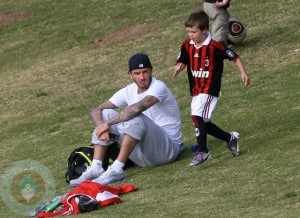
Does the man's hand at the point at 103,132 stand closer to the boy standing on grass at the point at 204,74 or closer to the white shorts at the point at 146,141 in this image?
the white shorts at the point at 146,141

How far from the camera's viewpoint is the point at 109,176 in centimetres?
959

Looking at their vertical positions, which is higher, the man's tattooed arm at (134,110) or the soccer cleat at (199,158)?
the man's tattooed arm at (134,110)

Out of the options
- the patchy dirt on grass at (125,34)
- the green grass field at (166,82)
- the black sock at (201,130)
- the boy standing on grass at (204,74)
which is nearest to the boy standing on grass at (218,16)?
the green grass field at (166,82)

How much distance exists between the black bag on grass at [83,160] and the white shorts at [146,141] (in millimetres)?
202

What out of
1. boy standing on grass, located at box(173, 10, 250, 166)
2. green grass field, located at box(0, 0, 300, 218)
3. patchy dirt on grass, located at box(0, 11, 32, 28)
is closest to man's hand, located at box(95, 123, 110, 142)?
green grass field, located at box(0, 0, 300, 218)

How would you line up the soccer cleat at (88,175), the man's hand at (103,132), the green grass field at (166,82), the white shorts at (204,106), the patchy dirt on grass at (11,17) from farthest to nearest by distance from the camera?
1. the patchy dirt on grass at (11,17)
2. the white shorts at (204,106)
3. the soccer cleat at (88,175)
4. the man's hand at (103,132)
5. the green grass field at (166,82)

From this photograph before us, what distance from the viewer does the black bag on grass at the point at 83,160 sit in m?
10.0

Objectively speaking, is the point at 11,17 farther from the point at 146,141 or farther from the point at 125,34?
the point at 146,141

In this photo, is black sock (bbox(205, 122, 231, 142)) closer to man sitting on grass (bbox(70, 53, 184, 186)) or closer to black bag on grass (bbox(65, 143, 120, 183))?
man sitting on grass (bbox(70, 53, 184, 186))

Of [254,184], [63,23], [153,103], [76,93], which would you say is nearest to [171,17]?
[63,23]

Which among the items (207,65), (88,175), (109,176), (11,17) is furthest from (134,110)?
(11,17)

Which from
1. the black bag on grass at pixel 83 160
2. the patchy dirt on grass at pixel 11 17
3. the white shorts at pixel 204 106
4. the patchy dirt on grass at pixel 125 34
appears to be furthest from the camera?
the patchy dirt on grass at pixel 11 17

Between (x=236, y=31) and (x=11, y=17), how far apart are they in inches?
327

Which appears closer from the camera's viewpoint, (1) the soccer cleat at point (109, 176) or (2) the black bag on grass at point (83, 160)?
(1) the soccer cleat at point (109, 176)
